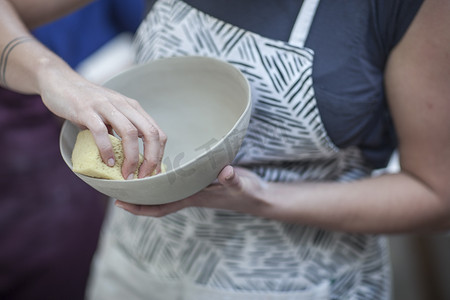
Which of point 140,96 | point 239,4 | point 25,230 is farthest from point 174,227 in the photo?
point 25,230

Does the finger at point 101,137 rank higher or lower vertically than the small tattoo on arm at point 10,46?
lower

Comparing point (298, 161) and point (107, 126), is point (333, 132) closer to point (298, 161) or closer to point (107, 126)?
point (298, 161)

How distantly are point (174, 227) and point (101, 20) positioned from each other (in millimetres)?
1101

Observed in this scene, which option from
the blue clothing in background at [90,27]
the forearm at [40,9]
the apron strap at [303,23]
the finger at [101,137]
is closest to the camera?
the finger at [101,137]

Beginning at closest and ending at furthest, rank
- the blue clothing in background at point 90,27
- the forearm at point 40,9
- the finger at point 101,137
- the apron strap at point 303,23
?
the finger at point 101,137 → the apron strap at point 303,23 → the forearm at point 40,9 → the blue clothing in background at point 90,27

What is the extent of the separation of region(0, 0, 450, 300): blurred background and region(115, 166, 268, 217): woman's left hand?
1.02 metres

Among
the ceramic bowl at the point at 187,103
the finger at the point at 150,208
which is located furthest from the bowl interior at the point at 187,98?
the finger at the point at 150,208

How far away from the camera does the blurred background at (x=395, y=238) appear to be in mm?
1532

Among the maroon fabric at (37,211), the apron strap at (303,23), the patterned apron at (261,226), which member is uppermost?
the apron strap at (303,23)

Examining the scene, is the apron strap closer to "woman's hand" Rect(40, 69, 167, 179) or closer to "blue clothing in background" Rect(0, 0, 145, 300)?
"woman's hand" Rect(40, 69, 167, 179)

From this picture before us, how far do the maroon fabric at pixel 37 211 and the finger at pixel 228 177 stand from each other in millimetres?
1109

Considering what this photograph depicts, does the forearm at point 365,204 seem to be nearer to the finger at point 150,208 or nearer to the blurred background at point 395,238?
the finger at point 150,208

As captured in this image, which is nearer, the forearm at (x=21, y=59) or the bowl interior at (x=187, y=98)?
the forearm at (x=21, y=59)

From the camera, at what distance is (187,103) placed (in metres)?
0.82
